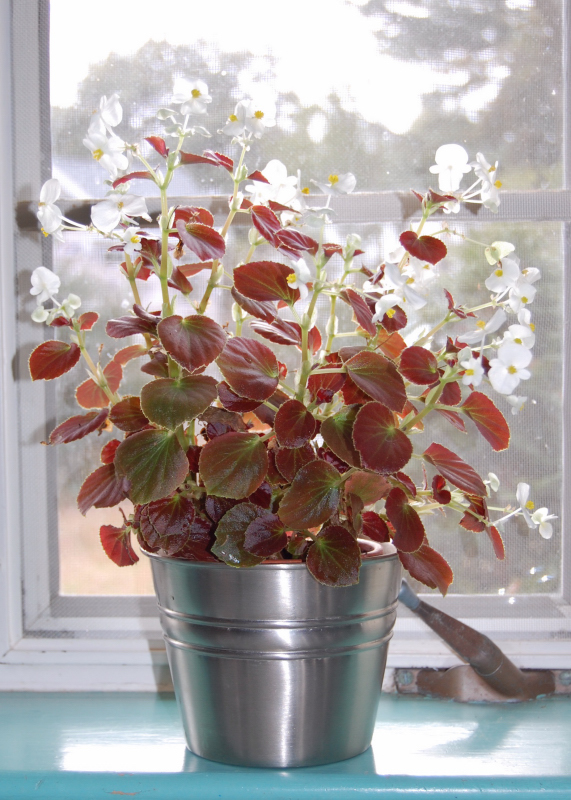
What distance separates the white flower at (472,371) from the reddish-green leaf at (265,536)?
0.20m

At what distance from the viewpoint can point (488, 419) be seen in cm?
→ 63

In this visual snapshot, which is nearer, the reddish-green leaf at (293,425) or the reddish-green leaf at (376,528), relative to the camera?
the reddish-green leaf at (293,425)

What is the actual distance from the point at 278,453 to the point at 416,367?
0.14 metres

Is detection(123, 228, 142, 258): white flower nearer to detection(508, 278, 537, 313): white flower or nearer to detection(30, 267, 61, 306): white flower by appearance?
detection(30, 267, 61, 306): white flower

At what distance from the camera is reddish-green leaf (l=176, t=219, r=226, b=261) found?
1.96 ft

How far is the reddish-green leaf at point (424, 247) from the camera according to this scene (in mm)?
617

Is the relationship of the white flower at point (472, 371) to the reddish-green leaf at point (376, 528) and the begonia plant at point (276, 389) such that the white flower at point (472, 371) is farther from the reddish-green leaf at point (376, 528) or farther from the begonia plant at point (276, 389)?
the reddish-green leaf at point (376, 528)

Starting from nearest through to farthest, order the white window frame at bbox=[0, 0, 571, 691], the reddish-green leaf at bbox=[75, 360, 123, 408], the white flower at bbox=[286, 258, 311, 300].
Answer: the white flower at bbox=[286, 258, 311, 300]
the reddish-green leaf at bbox=[75, 360, 123, 408]
the white window frame at bbox=[0, 0, 571, 691]

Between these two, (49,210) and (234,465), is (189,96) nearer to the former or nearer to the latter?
(49,210)

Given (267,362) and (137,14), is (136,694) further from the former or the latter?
(137,14)

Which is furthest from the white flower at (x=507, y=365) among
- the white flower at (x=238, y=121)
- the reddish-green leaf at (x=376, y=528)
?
the white flower at (x=238, y=121)

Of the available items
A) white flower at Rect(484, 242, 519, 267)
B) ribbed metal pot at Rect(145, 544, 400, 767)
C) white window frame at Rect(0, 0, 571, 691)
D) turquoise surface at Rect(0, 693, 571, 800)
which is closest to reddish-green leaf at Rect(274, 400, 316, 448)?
ribbed metal pot at Rect(145, 544, 400, 767)

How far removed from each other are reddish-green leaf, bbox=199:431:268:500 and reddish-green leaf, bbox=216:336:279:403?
4 cm

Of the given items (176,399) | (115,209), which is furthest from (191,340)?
(115,209)
